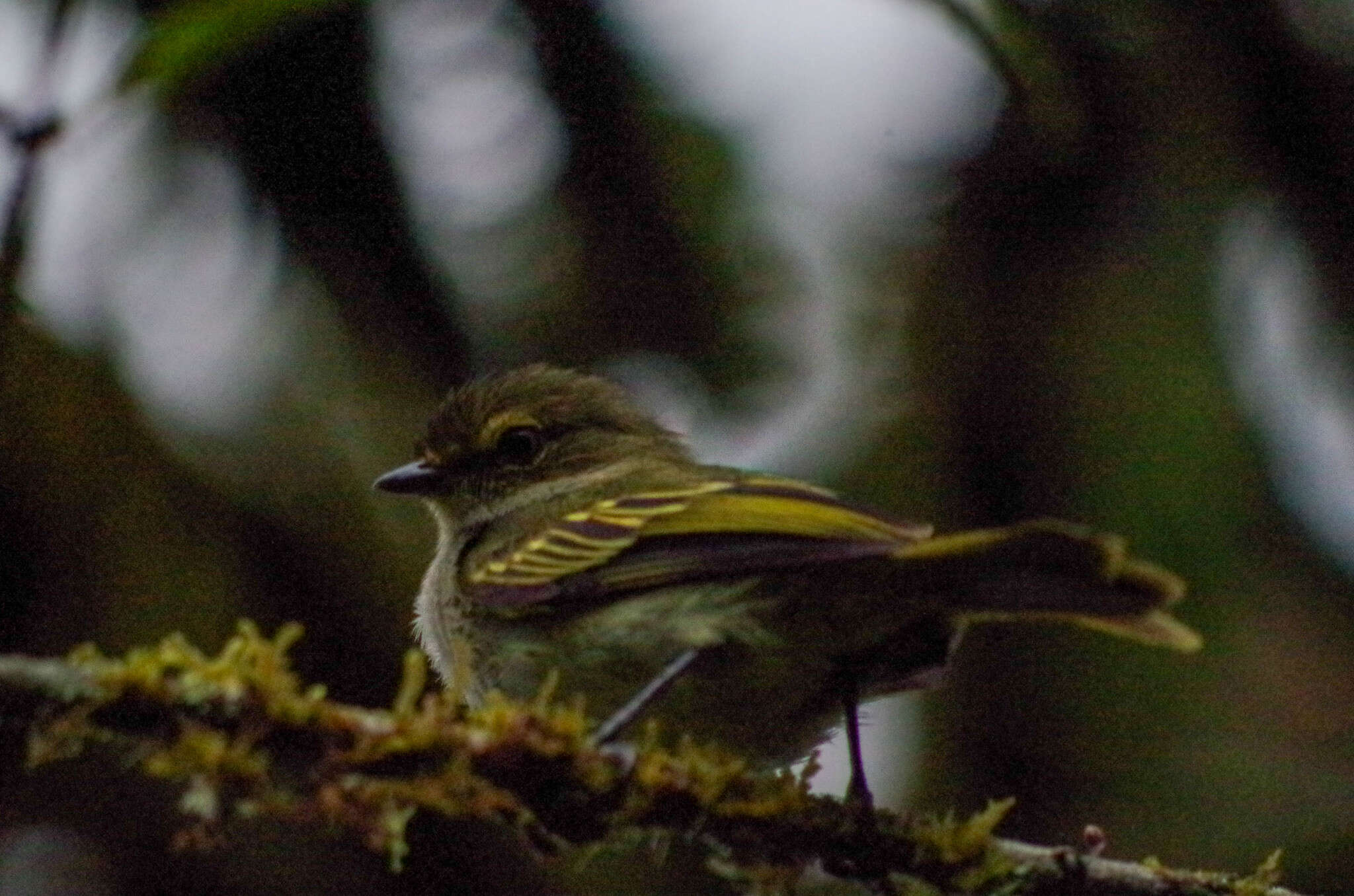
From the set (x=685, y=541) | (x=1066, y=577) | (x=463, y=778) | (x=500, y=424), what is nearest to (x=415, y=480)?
(x=500, y=424)

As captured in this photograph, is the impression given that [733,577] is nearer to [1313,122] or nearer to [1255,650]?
[1255,650]

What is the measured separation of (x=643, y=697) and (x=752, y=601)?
0.28 metres

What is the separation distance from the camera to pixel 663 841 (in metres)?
2.96

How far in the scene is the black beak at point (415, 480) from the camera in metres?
4.64

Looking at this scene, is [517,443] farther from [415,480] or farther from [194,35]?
[194,35]

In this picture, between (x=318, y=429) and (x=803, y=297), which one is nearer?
(x=318, y=429)

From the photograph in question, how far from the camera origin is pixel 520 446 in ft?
15.7

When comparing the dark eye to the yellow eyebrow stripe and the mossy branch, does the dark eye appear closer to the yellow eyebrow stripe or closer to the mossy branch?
the yellow eyebrow stripe

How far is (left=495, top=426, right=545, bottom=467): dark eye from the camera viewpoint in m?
4.76

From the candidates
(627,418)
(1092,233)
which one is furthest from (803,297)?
(627,418)

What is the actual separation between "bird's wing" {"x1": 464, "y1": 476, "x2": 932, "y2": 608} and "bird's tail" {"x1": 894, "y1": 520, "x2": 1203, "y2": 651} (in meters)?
0.12

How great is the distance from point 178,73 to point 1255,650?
4.14 meters

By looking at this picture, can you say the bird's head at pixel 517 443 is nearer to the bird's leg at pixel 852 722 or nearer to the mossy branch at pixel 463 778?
the bird's leg at pixel 852 722

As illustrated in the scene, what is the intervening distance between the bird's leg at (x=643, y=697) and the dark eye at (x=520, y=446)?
4.48ft
